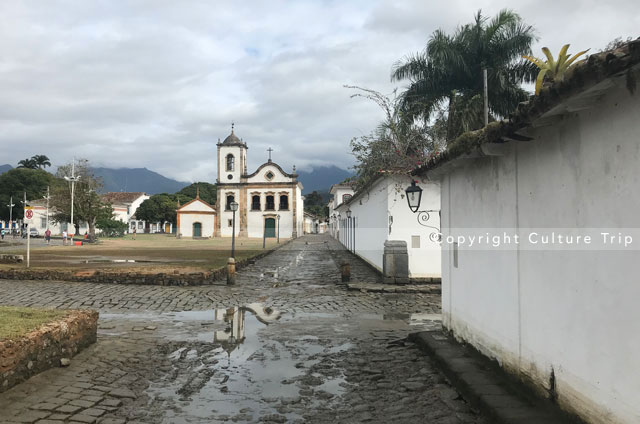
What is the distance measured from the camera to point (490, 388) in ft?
14.0

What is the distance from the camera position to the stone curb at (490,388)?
3.57 meters

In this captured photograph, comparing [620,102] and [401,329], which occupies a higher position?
[620,102]

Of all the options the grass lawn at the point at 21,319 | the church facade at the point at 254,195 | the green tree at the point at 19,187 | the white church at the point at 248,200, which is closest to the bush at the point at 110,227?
the white church at the point at 248,200

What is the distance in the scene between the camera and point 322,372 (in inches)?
205

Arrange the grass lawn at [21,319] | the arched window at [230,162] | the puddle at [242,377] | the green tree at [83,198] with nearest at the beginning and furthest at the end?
the puddle at [242,377] < the grass lawn at [21,319] < the green tree at [83,198] < the arched window at [230,162]

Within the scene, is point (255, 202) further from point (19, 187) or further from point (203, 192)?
point (203, 192)

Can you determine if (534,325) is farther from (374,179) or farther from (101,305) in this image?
(374,179)

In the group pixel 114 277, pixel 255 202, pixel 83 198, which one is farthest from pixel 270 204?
pixel 114 277

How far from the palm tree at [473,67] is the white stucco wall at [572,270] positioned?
19087 mm

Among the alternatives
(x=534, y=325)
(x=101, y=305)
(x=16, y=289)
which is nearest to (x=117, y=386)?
(x=534, y=325)

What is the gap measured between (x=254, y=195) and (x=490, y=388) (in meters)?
55.5

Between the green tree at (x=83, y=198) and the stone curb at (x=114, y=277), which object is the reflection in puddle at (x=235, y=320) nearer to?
the stone curb at (x=114, y=277)

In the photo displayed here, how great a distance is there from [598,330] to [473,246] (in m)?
2.52

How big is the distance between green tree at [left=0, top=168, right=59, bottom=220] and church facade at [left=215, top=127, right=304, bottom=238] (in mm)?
29209
